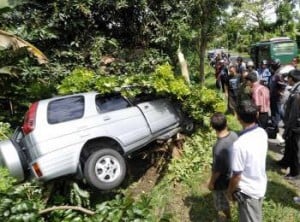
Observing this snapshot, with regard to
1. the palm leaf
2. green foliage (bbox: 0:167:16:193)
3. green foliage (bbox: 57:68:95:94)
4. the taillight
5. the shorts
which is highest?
the palm leaf

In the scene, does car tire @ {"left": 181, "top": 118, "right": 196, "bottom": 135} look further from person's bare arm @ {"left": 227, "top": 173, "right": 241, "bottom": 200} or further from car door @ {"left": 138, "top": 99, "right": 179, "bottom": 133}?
person's bare arm @ {"left": 227, "top": 173, "right": 241, "bottom": 200}

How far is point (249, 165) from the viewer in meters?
4.34

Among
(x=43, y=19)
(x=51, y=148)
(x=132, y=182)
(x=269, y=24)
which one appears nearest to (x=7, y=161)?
(x=51, y=148)

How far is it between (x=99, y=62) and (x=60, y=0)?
1729mm

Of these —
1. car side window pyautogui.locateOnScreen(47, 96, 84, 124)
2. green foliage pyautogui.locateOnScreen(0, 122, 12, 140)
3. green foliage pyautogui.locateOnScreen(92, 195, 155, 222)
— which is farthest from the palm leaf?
green foliage pyautogui.locateOnScreen(92, 195, 155, 222)

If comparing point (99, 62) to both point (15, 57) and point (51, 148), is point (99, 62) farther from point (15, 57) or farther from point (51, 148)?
point (51, 148)

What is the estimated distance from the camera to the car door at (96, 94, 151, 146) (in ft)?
23.2

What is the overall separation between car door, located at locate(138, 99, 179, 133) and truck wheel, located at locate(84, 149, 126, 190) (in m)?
1.09

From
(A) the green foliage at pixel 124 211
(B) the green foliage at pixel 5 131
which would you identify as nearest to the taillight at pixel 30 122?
(B) the green foliage at pixel 5 131

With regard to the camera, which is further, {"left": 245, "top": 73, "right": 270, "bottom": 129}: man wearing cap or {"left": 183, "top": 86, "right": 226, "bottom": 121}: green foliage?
{"left": 183, "top": 86, "right": 226, "bottom": 121}: green foliage

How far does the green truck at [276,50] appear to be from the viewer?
25.8 metres

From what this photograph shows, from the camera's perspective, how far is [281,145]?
9.30 metres

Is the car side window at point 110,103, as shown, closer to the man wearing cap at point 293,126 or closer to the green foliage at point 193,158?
the green foliage at point 193,158

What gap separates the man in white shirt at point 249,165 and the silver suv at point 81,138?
2680 millimetres
